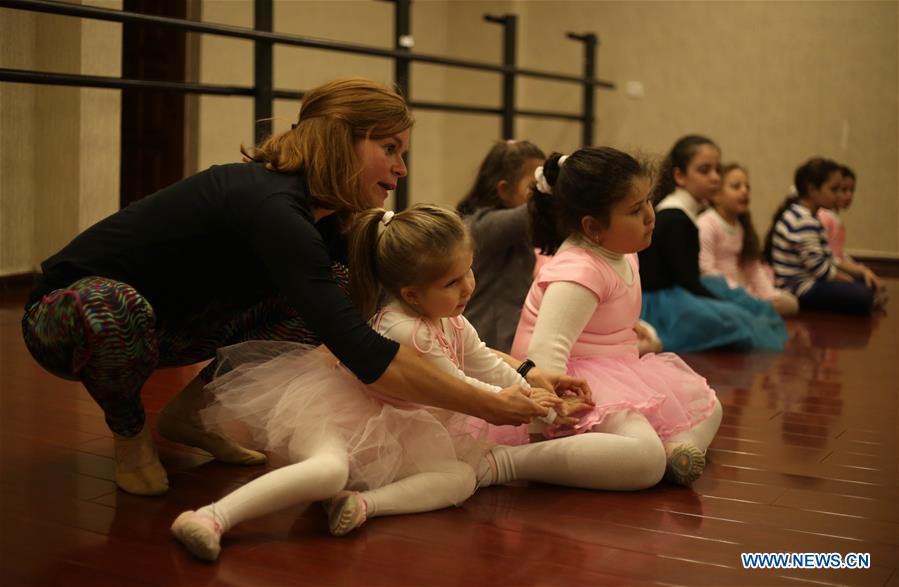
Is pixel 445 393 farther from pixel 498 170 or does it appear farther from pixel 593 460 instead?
pixel 498 170

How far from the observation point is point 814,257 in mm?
4340

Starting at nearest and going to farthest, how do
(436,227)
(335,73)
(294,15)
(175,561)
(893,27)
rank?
(175,561), (436,227), (294,15), (335,73), (893,27)

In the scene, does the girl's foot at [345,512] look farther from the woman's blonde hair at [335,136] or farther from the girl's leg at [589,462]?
the woman's blonde hair at [335,136]

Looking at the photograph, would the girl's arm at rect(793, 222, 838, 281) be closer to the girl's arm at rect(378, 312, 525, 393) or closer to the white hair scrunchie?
the white hair scrunchie

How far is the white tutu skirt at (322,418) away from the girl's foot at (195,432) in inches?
6.6

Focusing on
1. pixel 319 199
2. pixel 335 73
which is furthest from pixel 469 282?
pixel 335 73

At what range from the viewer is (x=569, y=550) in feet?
4.70

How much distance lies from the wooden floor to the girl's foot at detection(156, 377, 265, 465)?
0.10 ft

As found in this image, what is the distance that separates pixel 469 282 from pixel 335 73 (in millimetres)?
3742

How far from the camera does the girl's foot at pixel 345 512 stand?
1.46 metres

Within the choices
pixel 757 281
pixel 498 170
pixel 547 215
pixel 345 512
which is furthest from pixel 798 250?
pixel 345 512

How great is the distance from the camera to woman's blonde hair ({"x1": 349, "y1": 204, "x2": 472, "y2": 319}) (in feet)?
5.25

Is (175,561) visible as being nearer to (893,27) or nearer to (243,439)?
(243,439)

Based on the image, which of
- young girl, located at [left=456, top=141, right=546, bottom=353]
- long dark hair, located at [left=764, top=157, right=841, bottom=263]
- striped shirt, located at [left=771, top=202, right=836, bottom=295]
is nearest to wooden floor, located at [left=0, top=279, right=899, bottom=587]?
young girl, located at [left=456, top=141, right=546, bottom=353]
